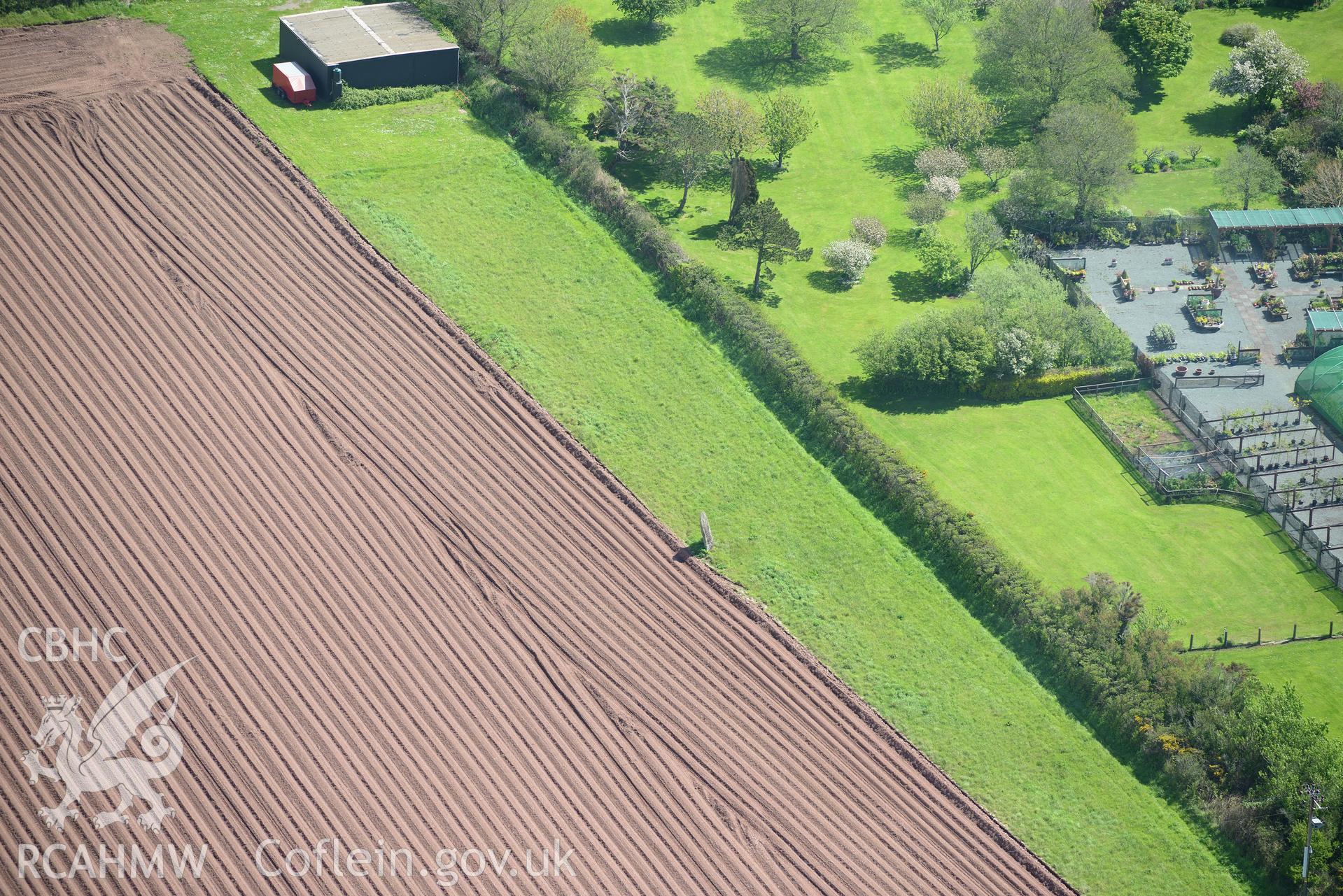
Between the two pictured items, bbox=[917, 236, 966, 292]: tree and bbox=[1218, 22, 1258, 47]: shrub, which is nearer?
bbox=[917, 236, 966, 292]: tree

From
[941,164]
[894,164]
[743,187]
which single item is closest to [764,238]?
[743,187]

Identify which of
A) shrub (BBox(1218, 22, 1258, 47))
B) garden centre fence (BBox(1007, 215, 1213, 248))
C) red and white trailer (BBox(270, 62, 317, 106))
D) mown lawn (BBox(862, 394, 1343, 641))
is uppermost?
red and white trailer (BBox(270, 62, 317, 106))

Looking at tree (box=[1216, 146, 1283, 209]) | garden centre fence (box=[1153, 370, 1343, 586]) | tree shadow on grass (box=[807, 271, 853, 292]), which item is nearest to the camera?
garden centre fence (box=[1153, 370, 1343, 586])

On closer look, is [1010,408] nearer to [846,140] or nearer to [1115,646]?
[1115,646]

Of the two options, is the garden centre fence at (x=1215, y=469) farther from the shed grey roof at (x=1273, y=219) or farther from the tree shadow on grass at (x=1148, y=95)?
the tree shadow on grass at (x=1148, y=95)

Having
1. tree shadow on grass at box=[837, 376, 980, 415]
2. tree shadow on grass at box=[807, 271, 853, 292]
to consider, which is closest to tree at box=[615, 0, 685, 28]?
tree shadow on grass at box=[807, 271, 853, 292]

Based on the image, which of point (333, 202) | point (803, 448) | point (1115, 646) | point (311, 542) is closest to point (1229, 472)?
point (1115, 646)

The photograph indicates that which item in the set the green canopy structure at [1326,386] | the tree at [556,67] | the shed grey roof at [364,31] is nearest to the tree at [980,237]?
the green canopy structure at [1326,386]

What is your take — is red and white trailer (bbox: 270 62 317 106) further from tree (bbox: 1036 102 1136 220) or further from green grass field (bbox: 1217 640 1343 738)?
green grass field (bbox: 1217 640 1343 738)
